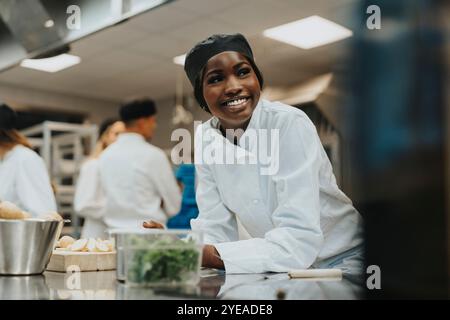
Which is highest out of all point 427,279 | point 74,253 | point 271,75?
point 271,75

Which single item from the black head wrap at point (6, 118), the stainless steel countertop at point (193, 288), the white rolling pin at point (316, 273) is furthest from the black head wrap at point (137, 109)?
the white rolling pin at point (316, 273)

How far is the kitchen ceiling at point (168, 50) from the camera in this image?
370 cm

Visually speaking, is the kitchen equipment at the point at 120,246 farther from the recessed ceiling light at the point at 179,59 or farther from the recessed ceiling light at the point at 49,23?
the recessed ceiling light at the point at 179,59

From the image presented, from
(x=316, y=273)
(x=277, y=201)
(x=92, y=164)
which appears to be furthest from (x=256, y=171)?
(x=92, y=164)

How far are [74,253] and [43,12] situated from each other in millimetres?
2707

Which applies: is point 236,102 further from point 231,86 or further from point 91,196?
point 91,196

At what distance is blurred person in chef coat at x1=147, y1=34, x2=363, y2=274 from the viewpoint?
119 cm

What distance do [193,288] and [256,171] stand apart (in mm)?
533

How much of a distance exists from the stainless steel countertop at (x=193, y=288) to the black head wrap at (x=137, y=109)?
6.06ft

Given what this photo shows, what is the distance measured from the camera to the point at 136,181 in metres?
2.74

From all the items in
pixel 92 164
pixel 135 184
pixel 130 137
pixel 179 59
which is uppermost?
pixel 179 59

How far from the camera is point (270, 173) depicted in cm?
128

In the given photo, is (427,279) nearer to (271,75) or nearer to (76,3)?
(76,3)
